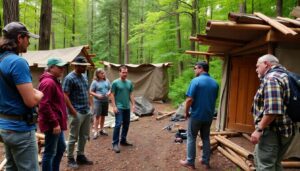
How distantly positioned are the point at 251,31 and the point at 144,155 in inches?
137

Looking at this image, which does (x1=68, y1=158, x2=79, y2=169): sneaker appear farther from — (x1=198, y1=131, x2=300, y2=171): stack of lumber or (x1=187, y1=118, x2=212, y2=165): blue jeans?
(x1=198, y1=131, x2=300, y2=171): stack of lumber

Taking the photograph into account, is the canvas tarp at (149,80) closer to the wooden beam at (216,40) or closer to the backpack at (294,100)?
the wooden beam at (216,40)

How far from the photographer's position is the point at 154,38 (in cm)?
2238

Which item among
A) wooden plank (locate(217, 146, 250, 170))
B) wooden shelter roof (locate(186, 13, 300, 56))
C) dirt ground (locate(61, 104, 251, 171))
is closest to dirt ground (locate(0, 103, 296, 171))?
dirt ground (locate(61, 104, 251, 171))

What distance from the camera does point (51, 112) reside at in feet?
13.0

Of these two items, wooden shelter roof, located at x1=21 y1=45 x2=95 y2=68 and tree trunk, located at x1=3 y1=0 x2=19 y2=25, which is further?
wooden shelter roof, located at x1=21 y1=45 x2=95 y2=68

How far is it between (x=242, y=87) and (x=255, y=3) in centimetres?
707

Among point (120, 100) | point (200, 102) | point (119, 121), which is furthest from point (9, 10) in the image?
point (200, 102)

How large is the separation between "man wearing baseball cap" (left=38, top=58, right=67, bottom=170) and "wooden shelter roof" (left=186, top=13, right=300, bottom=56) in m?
2.66

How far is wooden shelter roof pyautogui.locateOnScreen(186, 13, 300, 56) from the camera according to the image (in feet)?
16.1

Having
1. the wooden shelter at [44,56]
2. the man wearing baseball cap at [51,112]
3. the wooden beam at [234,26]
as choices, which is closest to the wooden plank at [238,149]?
the wooden beam at [234,26]

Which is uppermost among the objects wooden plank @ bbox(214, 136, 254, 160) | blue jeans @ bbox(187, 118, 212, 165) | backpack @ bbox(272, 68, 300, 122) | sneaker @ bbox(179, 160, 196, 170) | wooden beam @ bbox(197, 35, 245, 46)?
Answer: wooden beam @ bbox(197, 35, 245, 46)

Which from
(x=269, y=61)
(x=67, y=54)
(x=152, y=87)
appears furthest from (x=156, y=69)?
(x=269, y=61)

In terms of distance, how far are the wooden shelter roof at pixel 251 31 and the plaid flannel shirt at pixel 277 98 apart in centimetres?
140
